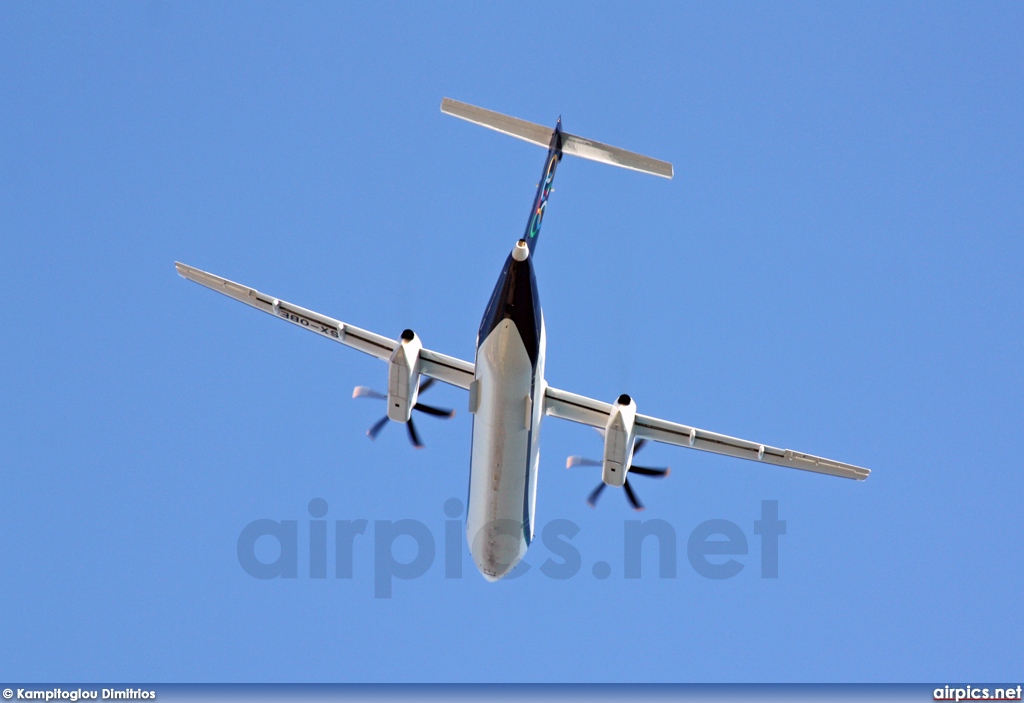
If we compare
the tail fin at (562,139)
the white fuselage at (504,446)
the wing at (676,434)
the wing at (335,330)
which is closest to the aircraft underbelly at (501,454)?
the white fuselage at (504,446)

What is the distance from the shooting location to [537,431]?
A: 37906mm

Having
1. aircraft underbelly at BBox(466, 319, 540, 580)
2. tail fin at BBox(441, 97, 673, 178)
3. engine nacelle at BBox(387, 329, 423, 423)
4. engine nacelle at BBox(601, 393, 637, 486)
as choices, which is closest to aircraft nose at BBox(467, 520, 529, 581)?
aircraft underbelly at BBox(466, 319, 540, 580)

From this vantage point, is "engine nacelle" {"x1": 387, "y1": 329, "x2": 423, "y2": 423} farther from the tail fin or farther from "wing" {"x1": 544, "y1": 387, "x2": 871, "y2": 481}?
the tail fin

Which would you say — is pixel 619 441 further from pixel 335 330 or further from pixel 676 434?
pixel 335 330

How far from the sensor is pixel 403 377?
3812 cm

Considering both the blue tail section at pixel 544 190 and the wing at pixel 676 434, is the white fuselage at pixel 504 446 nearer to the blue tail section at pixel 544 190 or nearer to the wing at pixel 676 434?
the wing at pixel 676 434

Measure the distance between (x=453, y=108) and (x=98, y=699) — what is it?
18.5m

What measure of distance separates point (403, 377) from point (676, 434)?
7796 millimetres

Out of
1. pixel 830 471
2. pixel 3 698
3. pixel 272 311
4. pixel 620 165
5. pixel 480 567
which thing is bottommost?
pixel 3 698

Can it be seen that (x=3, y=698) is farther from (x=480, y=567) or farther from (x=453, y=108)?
(x=453, y=108)

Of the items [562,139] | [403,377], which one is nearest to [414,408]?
[403,377]

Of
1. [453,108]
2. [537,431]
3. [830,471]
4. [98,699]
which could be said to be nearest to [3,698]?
[98,699]

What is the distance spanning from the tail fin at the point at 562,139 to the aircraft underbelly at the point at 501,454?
26.5ft

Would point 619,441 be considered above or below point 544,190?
below
